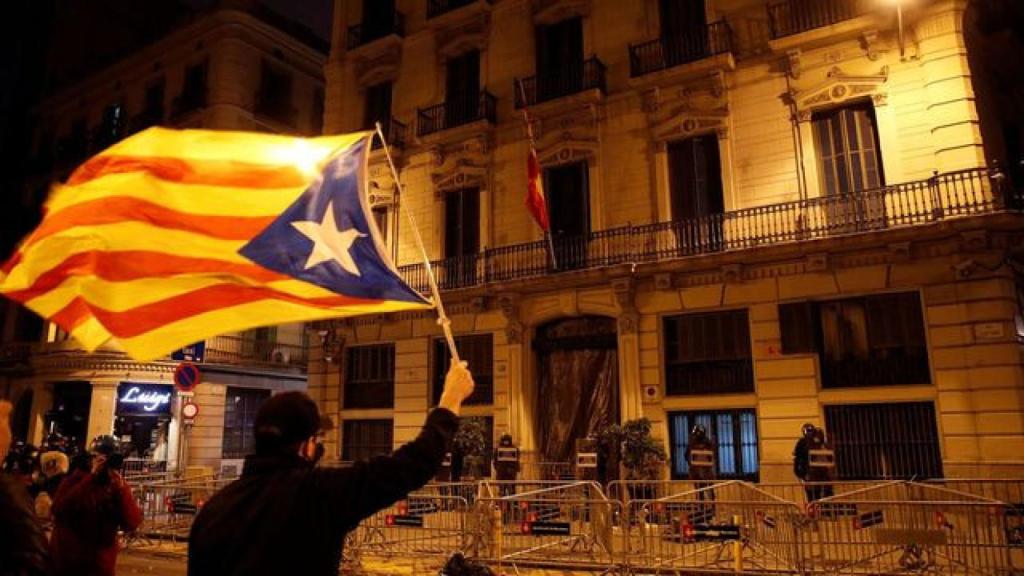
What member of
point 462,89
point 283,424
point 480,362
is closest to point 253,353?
point 480,362

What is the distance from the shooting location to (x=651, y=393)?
17500mm

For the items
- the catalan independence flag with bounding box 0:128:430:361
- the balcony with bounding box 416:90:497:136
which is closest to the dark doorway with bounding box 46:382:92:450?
the balcony with bounding box 416:90:497:136

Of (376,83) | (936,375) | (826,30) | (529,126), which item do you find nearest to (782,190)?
(826,30)

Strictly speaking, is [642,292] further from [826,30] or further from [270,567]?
[270,567]

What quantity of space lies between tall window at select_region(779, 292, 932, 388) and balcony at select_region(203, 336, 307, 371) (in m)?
20.1

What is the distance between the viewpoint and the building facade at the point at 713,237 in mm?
14703

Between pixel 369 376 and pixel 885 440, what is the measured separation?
46.7 ft

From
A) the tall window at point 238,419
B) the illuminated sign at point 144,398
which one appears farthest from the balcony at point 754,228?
the illuminated sign at point 144,398

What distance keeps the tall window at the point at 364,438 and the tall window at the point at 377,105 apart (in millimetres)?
9822

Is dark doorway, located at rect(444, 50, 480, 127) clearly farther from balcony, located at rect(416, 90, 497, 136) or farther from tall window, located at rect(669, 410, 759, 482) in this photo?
tall window, located at rect(669, 410, 759, 482)

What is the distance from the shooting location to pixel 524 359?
19.8 metres

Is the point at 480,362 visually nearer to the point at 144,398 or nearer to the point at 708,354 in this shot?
the point at 708,354

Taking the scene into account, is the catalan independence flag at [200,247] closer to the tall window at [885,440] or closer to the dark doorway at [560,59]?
the tall window at [885,440]

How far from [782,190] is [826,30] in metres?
3.60
